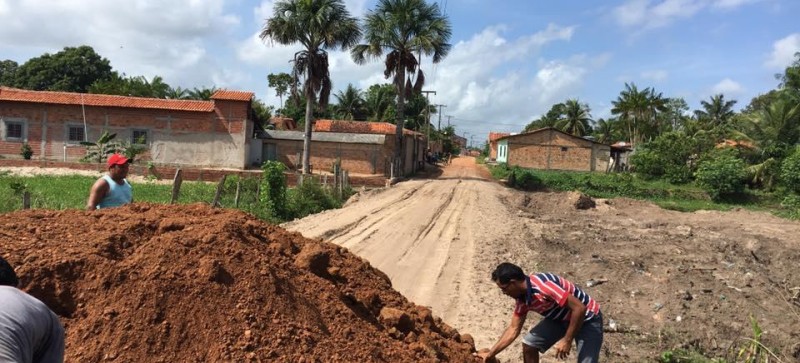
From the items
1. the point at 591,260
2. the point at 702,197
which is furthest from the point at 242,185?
the point at 702,197

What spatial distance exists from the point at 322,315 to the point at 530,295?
1627 millimetres

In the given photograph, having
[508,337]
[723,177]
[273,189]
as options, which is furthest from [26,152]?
[723,177]

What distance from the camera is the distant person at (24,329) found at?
85.0 inches

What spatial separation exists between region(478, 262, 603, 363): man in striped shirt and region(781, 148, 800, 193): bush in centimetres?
2737

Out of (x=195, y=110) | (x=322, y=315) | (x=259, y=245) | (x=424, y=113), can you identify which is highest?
(x=424, y=113)

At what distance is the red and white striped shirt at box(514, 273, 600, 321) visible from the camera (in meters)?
4.27

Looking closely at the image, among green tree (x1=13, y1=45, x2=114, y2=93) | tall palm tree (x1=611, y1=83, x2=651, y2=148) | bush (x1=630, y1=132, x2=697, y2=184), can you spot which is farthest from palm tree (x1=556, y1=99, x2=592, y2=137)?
green tree (x1=13, y1=45, x2=114, y2=93)

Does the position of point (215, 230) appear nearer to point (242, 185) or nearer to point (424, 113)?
point (242, 185)

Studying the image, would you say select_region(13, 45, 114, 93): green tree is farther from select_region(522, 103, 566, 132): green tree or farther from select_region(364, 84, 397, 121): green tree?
select_region(522, 103, 566, 132): green tree

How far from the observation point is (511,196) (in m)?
24.3

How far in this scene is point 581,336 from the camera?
4.49 m

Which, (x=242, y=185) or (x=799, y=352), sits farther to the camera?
(x=242, y=185)

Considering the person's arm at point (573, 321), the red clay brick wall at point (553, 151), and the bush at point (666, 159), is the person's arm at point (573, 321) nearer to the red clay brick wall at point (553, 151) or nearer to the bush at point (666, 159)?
the bush at point (666, 159)

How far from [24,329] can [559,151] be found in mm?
42616
